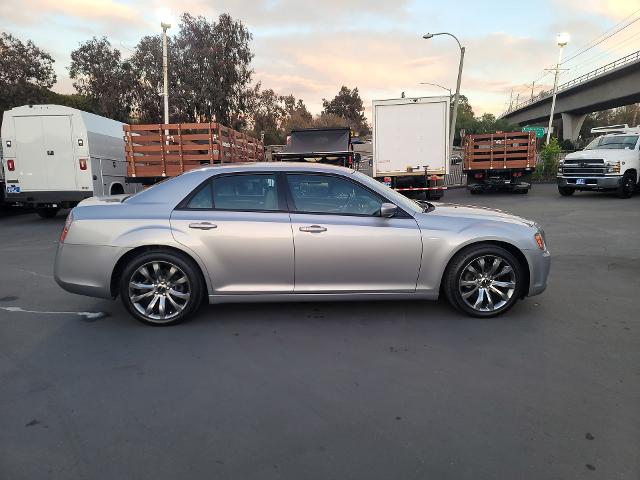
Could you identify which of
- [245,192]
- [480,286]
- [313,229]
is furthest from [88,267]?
[480,286]

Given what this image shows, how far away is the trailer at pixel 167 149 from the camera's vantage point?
1245 cm

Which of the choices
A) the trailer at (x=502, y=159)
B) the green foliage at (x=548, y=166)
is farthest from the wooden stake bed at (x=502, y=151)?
the green foliage at (x=548, y=166)

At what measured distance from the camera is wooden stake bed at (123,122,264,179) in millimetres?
12453

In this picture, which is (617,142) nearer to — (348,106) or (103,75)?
(103,75)

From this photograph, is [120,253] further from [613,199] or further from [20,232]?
[613,199]

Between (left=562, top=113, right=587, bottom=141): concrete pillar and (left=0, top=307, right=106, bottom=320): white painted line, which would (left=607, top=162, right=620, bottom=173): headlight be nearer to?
(left=0, top=307, right=106, bottom=320): white painted line

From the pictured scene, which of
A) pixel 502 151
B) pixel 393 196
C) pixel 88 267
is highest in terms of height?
pixel 502 151

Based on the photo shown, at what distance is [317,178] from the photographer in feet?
15.0

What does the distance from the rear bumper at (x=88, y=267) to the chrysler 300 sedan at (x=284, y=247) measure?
0.01m

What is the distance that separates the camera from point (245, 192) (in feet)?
14.9

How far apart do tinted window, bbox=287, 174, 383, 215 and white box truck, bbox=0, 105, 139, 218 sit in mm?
9772

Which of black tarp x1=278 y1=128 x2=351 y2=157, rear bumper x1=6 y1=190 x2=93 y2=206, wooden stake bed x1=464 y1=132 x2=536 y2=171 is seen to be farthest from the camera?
wooden stake bed x1=464 y1=132 x2=536 y2=171

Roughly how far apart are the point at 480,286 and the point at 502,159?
604 inches

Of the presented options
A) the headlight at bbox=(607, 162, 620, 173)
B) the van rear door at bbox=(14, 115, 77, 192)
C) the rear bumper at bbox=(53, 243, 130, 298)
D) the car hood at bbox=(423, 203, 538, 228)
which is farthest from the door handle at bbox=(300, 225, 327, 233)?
the headlight at bbox=(607, 162, 620, 173)
